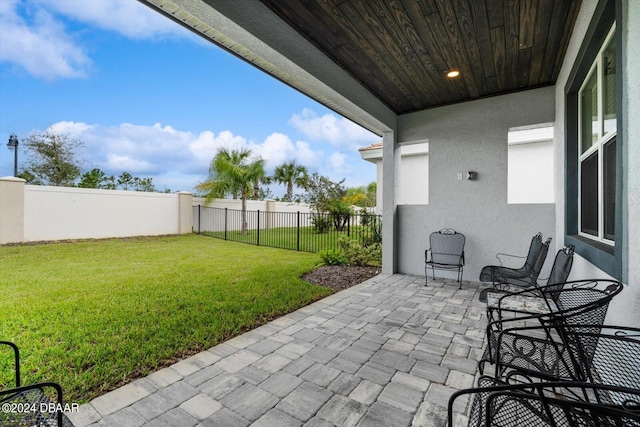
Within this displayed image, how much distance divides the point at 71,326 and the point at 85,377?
1273 millimetres

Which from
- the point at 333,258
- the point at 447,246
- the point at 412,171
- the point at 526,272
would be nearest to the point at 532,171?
the point at 412,171

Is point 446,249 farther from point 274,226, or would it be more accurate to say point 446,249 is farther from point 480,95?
point 274,226

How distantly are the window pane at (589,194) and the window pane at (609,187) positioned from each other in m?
0.40

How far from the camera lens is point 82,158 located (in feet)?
40.2

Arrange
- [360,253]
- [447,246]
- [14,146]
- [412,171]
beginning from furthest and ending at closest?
[14,146] → [412,171] → [360,253] → [447,246]

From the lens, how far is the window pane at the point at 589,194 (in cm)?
283

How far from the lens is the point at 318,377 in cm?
214

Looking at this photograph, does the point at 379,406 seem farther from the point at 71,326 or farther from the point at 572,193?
the point at 572,193

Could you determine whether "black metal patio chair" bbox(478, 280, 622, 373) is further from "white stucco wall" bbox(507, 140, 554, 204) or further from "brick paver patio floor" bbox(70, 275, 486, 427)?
"white stucco wall" bbox(507, 140, 554, 204)

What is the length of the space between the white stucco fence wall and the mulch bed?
7.88 metres

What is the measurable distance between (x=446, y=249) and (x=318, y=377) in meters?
3.82

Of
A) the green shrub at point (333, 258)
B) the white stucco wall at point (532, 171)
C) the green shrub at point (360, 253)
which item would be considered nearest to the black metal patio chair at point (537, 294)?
the green shrub at point (360, 253)

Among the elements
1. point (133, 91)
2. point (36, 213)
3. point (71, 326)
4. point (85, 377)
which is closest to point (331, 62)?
point (85, 377)

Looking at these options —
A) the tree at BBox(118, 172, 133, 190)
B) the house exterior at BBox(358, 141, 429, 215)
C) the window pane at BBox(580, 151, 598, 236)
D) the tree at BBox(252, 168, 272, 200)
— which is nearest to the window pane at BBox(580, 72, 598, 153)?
the window pane at BBox(580, 151, 598, 236)
